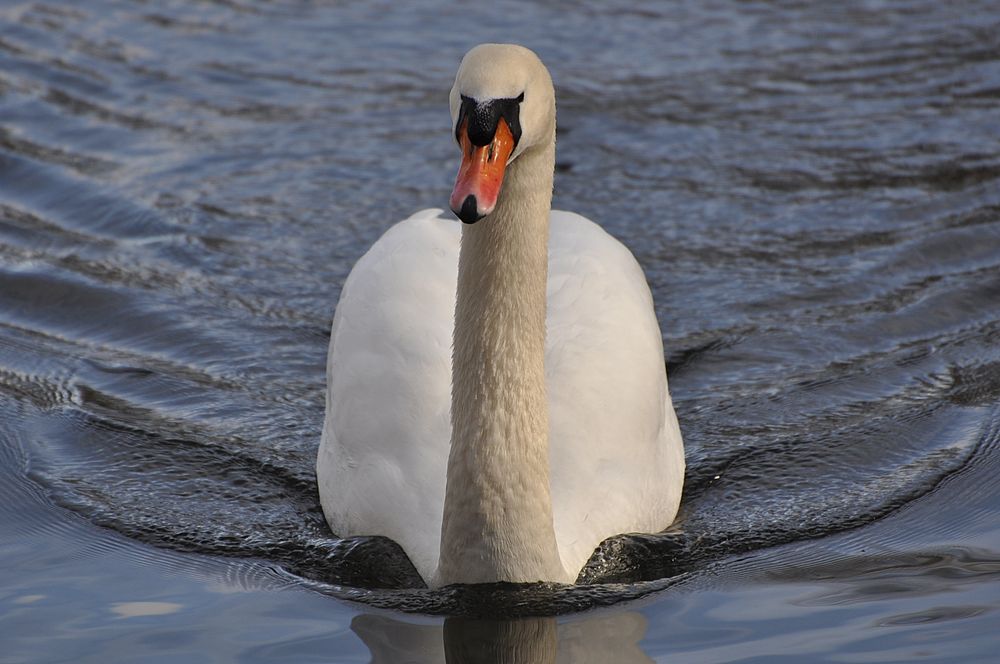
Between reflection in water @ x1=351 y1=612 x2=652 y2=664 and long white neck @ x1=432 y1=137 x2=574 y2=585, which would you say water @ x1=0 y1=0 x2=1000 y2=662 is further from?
long white neck @ x1=432 y1=137 x2=574 y2=585

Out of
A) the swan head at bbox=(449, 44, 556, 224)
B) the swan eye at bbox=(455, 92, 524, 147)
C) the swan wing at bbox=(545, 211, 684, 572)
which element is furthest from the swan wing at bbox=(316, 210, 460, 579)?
the swan eye at bbox=(455, 92, 524, 147)

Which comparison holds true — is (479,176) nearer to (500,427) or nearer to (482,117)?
(482,117)

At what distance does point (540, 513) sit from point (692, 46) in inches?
357

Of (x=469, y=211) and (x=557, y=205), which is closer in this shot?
(x=469, y=211)

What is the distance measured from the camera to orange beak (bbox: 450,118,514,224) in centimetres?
488

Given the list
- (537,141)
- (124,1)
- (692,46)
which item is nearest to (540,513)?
(537,141)

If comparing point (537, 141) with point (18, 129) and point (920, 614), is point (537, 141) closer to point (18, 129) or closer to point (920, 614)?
point (920, 614)

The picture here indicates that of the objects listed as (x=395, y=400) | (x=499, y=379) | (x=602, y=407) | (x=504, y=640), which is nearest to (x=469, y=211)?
(x=499, y=379)

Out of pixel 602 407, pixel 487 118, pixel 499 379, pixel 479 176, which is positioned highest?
pixel 487 118

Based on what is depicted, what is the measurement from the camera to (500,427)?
18.7 feet

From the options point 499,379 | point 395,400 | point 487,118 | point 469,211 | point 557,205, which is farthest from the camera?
point 557,205

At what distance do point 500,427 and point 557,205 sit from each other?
5367mm

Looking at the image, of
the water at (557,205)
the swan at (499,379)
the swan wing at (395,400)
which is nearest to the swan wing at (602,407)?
the swan at (499,379)

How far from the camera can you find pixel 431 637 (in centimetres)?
578
